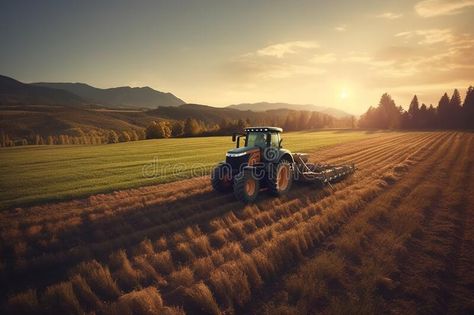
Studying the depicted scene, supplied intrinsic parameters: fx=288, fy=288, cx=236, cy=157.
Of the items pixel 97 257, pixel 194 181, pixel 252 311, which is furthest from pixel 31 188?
A: pixel 252 311

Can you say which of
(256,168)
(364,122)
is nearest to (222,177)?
(256,168)

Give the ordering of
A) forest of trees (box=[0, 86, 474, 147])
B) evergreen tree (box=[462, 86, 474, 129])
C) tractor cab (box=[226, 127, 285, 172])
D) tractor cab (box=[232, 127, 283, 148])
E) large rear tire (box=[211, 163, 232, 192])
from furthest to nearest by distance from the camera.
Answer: evergreen tree (box=[462, 86, 474, 129]) < forest of trees (box=[0, 86, 474, 147]) < tractor cab (box=[232, 127, 283, 148]) < large rear tire (box=[211, 163, 232, 192]) < tractor cab (box=[226, 127, 285, 172])

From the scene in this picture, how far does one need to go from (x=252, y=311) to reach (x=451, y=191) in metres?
11.3

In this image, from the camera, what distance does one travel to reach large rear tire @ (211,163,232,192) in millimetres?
11117

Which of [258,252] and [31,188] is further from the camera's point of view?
[31,188]

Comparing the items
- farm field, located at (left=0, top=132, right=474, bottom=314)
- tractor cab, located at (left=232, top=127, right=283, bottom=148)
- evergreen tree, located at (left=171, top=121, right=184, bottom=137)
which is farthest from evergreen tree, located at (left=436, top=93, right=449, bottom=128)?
tractor cab, located at (left=232, top=127, right=283, bottom=148)

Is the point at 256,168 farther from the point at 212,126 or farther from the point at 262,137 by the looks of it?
the point at 212,126

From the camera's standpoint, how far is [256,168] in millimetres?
10977

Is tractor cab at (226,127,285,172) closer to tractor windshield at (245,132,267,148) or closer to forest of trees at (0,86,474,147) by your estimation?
tractor windshield at (245,132,267,148)

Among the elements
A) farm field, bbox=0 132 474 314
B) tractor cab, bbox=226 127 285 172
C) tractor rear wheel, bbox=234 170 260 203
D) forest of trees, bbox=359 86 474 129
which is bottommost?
farm field, bbox=0 132 474 314

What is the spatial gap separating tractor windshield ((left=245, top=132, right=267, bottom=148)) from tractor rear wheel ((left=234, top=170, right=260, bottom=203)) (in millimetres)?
1635

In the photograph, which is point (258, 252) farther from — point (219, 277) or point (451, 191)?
point (451, 191)

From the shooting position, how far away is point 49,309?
4738 mm

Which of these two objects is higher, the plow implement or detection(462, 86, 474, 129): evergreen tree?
detection(462, 86, 474, 129): evergreen tree
